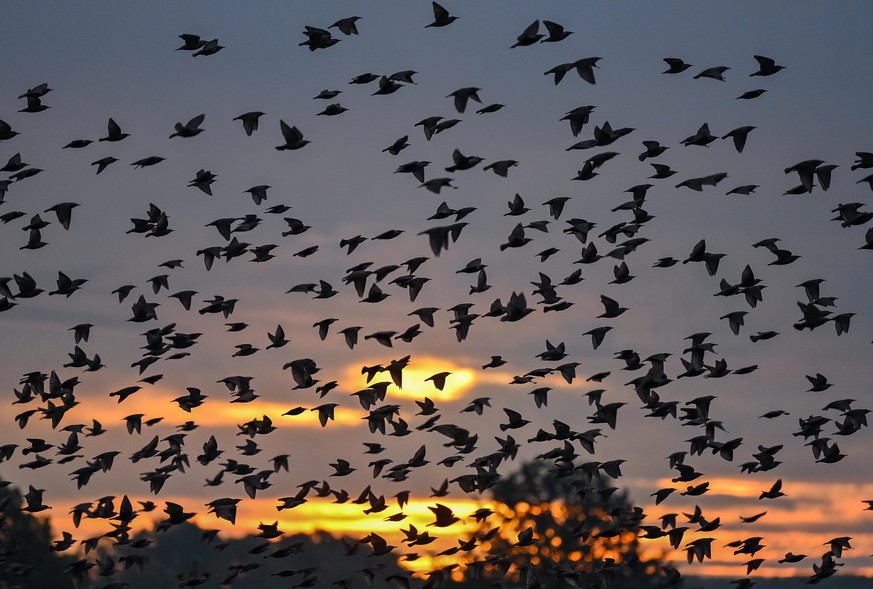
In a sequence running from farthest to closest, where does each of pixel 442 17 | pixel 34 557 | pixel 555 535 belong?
pixel 555 535 < pixel 34 557 < pixel 442 17

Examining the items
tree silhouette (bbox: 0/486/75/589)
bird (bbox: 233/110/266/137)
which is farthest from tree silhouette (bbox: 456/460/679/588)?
bird (bbox: 233/110/266/137)

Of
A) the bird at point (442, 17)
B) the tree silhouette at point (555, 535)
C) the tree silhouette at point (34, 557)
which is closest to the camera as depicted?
the bird at point (442, 17)

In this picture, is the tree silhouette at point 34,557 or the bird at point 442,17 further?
the tree silhouette at point 34,557

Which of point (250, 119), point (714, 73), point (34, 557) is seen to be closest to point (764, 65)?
point (714, 73)

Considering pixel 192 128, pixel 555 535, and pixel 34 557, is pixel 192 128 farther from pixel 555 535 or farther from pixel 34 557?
pixel 555 535

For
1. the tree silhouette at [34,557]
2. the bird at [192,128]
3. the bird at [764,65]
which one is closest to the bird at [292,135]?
the bird at [192,128]

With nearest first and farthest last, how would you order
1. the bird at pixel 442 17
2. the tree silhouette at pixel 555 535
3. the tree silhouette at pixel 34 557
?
the bird at pixel 442 17
the tree silhouette at pixel 34 557
the tree silhouette at pixel 555 535

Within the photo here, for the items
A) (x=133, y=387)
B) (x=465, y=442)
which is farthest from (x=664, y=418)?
(x=133, y=387)

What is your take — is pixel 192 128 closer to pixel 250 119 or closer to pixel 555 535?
pixel 250 119

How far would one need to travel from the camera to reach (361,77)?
122ft

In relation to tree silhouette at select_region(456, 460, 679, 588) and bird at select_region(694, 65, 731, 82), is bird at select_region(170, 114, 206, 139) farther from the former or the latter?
tree silhouette at select_region(456, 460, 679, 588)

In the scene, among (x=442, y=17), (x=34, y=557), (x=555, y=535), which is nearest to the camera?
(x=442, y=17)

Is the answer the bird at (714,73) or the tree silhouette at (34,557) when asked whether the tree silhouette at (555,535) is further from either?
the bird at (714,73)

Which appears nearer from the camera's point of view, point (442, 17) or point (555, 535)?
point (442, 17)
